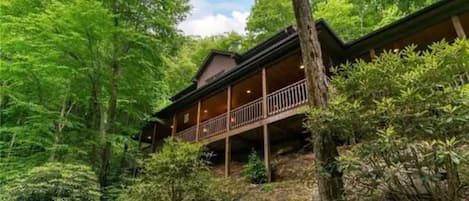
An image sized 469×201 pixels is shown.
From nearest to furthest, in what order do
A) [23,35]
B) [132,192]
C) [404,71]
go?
[404,71], [132,192], [23,35]

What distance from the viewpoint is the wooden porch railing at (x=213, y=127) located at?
1345 cm

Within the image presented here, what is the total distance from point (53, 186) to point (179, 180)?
410cm

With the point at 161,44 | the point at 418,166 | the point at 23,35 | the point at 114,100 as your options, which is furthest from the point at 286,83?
the point at 23,35

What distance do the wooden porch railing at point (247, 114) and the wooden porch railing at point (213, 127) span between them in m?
0.71

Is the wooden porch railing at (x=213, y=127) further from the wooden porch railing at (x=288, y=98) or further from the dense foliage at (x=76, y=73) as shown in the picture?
the dense foliage at (x=76, y=73)

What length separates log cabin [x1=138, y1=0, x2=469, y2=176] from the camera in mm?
9234

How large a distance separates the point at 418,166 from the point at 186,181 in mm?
5055

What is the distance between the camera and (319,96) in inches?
211

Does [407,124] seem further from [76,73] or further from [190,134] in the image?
[190,134]

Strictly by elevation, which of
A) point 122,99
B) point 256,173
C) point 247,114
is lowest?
point 256,173

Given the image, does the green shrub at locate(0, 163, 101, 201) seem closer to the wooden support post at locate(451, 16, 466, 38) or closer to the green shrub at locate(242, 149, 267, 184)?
the green shrub at locate(242, 149, 267, 184)

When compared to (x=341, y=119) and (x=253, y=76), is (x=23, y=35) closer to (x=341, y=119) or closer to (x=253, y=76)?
(x=253, y=76)

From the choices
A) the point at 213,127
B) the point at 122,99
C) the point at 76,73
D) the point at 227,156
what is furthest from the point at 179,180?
Result: the point at 122,99

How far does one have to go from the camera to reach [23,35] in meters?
11.7
